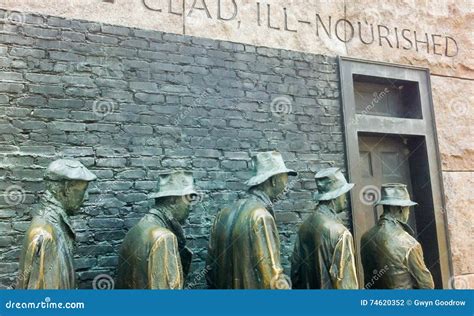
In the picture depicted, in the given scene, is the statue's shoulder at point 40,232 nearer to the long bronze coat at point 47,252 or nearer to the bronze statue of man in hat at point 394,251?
the long bronze coat at point 47,252

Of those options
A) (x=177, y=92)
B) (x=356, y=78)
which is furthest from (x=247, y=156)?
(x=356, y=78)

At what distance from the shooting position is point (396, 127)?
6926 mm

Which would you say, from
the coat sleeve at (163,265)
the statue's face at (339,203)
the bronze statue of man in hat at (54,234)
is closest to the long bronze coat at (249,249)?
the coat sleeve at (163,265)

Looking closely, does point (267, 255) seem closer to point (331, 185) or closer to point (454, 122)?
point (331, 185)

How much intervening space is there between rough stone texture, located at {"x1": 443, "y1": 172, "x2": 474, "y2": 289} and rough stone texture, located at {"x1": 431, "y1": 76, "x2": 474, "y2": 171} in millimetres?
162

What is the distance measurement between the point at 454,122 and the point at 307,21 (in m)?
2.41

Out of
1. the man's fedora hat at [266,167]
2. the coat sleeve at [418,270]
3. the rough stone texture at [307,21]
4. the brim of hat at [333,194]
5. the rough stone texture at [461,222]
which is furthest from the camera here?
the rough stone texture at [461,222]

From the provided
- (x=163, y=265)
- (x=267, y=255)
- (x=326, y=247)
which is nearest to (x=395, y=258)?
(x=326, y=247)

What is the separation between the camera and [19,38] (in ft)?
17.4

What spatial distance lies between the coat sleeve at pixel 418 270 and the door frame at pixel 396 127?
1.02 meters

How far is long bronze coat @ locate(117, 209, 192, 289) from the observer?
409 centimetres

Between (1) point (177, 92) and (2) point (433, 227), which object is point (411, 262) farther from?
(1) point (177, 92)

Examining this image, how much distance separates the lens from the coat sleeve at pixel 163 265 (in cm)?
407

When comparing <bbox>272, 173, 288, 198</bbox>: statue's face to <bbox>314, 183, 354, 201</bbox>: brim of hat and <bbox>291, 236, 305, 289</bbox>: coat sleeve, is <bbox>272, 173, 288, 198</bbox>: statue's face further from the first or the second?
<bbox>291, 236, 305, 289</bbox>: coat sleeve
